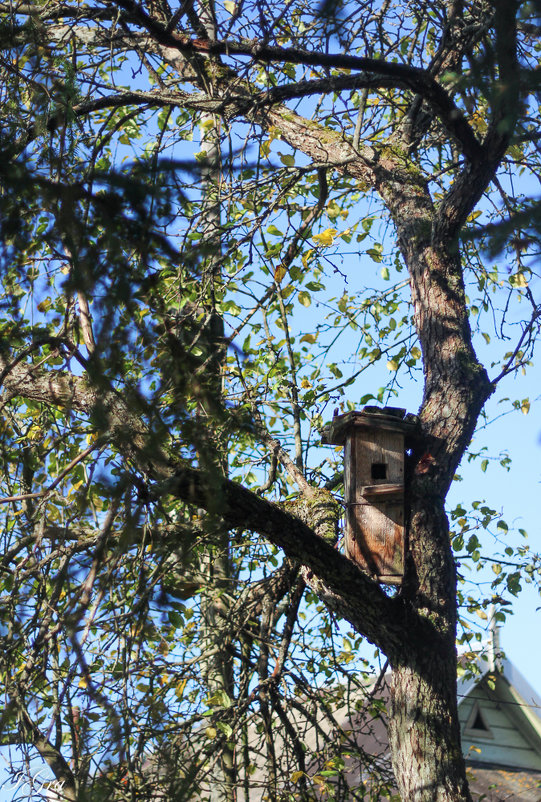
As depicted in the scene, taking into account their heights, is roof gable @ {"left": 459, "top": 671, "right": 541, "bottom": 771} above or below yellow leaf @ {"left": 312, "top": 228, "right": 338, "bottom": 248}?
below

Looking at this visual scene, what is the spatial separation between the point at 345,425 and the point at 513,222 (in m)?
2.34

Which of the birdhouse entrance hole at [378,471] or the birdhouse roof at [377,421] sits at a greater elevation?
the birdhouse roof at [377,421]

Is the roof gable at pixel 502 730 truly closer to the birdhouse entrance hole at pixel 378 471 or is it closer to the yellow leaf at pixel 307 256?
the birdhouse entrance hole at pixel 378 471

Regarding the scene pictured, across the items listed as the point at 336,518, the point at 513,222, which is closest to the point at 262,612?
the point at 336,518

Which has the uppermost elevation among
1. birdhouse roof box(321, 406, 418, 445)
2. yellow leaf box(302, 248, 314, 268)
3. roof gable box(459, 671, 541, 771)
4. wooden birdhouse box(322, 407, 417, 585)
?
yellow leaf box(302, 248, 314, 268)

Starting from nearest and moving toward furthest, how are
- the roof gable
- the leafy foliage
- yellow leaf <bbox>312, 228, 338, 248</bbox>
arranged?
the leafy foliage → yellow leaf <bbox>312, 228, 338, 248</bbox> → the roof gable

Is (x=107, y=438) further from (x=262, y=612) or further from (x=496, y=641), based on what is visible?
(x=496, y=641)

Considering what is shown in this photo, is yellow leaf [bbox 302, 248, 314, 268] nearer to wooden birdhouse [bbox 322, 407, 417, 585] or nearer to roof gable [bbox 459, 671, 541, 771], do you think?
wooden birdhouse [bbox 322, 407, 417, 585]

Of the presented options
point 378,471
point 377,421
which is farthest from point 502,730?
point 377,421

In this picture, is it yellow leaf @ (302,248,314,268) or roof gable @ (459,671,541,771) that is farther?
roof gable @ (459,671,541,771)

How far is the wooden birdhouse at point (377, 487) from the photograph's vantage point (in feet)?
12.9

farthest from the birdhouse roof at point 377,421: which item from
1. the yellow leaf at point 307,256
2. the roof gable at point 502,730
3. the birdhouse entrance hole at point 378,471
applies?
the roof gable at point 502,730

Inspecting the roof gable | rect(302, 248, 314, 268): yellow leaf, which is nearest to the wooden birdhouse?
rect(302, 248, 314, 268): yellow leaf

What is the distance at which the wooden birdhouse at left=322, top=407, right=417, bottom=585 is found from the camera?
392 centimetres
